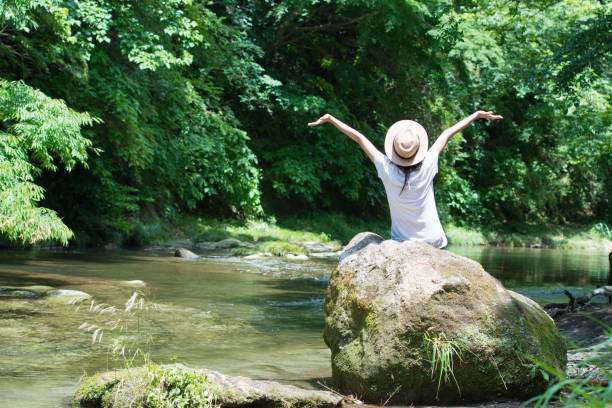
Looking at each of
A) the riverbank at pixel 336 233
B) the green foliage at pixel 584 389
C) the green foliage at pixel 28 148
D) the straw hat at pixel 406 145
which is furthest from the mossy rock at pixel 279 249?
the green foliage at pixel 584 389

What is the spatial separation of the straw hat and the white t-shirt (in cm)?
6

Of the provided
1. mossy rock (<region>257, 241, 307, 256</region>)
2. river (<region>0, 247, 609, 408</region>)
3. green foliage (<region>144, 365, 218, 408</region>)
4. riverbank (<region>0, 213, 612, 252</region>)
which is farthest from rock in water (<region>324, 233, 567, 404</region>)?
mossy rock (<region>257, 241, 307, 256</region>)

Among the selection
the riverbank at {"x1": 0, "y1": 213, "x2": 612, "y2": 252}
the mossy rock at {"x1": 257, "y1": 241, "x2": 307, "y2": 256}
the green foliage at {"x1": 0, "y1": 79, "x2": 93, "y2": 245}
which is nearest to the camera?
the green foliage at {"x1": 0, "y1": 79, "x2": 93, "y2": 245}

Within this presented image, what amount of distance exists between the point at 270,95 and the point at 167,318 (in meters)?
16.7

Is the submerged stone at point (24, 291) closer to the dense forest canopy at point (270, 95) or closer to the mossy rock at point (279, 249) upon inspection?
the dense forest canopy at point (270, 95)

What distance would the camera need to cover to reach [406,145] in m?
5.49

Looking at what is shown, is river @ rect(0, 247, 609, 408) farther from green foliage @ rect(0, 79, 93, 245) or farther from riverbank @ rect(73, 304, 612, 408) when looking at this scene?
green foliage @ rect(0, 79, 93, 245)

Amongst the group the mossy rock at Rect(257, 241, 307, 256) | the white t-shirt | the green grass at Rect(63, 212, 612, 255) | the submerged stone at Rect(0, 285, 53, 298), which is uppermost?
the white t-shirt

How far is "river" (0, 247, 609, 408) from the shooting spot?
5.52 meters

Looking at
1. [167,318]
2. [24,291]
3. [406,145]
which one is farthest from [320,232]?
[406,145]

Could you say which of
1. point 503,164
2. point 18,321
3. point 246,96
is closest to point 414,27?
point 246,96

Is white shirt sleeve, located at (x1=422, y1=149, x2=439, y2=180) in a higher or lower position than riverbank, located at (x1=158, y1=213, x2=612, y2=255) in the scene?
higher

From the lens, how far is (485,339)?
4.76m

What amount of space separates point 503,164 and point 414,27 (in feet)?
44.8
